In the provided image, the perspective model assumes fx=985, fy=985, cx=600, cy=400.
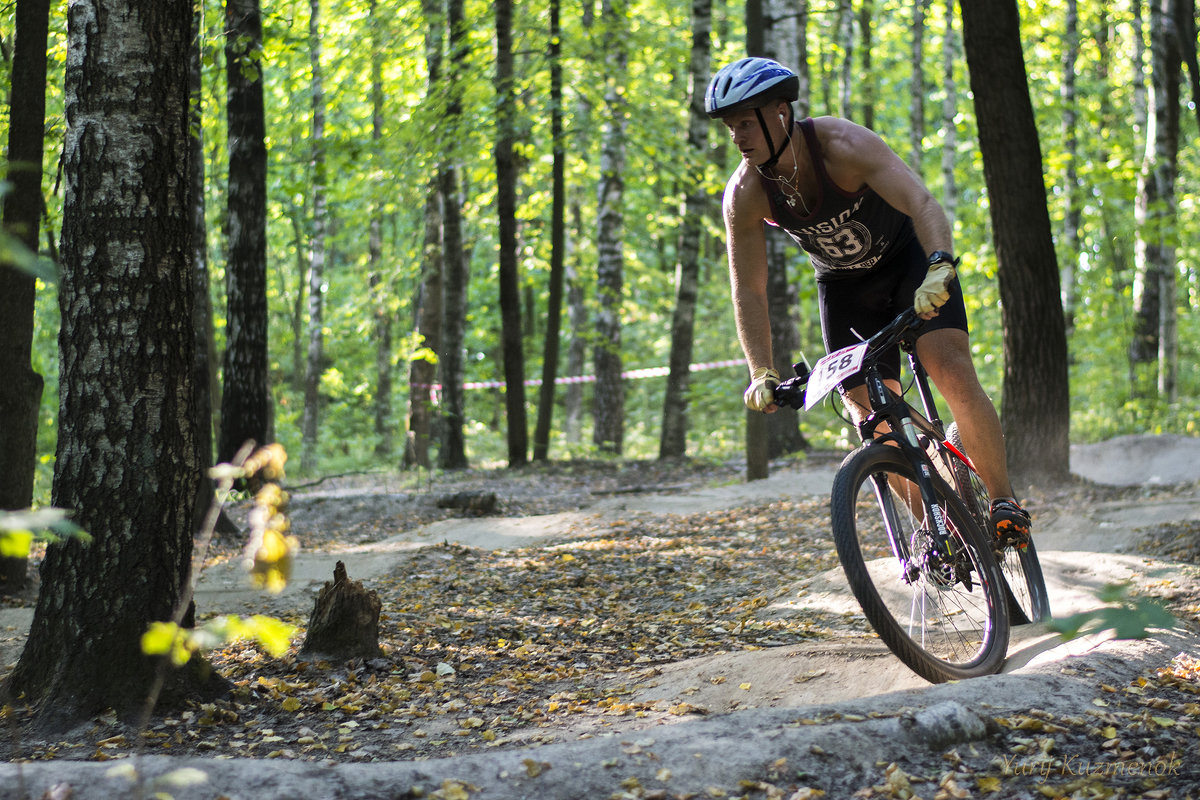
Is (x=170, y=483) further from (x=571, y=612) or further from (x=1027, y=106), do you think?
(x=1027, y=106)

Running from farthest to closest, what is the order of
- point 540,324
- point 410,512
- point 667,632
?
Answer: 1. point 540,324
2. point 410,512
3. point 667,632

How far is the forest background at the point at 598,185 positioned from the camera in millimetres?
12562

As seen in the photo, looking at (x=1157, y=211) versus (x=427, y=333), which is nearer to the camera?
(x=1157, y=211)

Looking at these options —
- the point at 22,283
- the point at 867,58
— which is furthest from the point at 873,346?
the point at 867,58

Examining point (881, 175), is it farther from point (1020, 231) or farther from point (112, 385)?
point (1020, 231)

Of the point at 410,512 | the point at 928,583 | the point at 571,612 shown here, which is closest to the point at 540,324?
the point at 410,512

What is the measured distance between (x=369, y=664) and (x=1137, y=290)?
16.6 metres

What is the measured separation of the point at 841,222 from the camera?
3.68 m

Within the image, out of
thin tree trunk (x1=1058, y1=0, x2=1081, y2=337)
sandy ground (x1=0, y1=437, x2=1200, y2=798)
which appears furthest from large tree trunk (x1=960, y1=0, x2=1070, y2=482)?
thin tree trunk (x1=1058, y1=0, x2=1081, y2=337)

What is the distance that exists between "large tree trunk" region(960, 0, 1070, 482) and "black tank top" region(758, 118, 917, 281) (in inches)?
183

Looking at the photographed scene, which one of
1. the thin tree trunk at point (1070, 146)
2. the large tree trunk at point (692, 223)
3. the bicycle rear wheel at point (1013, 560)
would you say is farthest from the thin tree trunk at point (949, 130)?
the bicycle rear wheel at point (1013, 560)

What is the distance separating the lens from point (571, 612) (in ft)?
17.5

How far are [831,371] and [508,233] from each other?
1085cm

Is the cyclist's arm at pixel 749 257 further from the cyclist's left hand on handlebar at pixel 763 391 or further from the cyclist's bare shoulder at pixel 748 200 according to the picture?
the cyclist's left hand on handlebar at pixel 763 391
